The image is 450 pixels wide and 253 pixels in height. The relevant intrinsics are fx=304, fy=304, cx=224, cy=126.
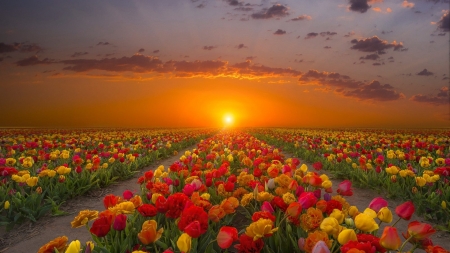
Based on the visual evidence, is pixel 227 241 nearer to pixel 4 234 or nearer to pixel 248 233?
pixel 248 233

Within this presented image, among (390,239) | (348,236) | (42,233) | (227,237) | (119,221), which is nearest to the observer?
(390,239)

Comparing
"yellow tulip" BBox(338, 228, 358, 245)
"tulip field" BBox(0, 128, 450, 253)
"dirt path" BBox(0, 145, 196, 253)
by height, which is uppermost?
"yellow tulip" BBox(338, 228, 358, 245)

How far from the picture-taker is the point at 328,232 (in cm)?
252

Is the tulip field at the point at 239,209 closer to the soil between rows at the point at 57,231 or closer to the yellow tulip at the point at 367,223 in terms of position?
the yellow tulip at the point at 367,223

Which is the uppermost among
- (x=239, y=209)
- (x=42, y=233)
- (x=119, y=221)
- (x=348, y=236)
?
(x=348, y=236)

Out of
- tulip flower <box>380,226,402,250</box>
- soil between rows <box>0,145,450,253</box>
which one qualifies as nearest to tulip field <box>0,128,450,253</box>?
tulip flower <box>380,226,402,250</box>

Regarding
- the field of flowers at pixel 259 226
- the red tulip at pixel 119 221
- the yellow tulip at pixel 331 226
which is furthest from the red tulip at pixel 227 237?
the red tulip at pixel 119 221

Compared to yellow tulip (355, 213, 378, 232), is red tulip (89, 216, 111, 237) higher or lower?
lower

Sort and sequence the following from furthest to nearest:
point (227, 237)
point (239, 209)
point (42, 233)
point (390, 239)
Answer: point (239, 209), point (42, 233), point (227, 237), point (390, 239)

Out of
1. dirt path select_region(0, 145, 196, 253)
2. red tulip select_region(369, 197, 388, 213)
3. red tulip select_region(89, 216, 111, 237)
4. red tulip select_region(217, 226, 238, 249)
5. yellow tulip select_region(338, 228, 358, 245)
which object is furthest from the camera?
dirt path select_region(0, 145, 196, 253)

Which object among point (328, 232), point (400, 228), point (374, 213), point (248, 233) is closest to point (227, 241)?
point (248, 233)

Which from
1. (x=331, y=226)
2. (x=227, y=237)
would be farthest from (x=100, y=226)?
(x=331, y=226)

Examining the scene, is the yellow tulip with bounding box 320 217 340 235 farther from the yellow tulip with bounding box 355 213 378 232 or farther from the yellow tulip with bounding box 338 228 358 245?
the yellow tulip with bounding box 338 228 358 245

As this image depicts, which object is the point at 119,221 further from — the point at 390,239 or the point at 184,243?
the point at 390,239
